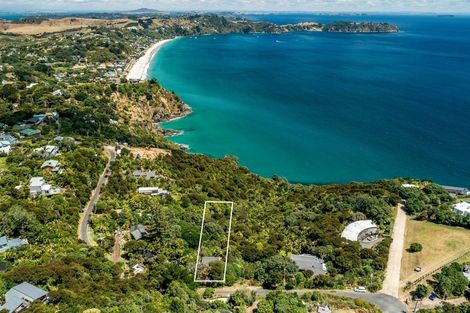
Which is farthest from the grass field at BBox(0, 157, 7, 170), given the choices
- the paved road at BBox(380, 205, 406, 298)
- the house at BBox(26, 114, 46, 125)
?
the paved road at BBox(380, 205, 406, 298)

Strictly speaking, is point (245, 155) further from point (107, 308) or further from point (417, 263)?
point (107, 308)

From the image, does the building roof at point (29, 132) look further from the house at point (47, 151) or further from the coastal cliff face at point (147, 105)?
the coastal cliff face at point (147, 105)

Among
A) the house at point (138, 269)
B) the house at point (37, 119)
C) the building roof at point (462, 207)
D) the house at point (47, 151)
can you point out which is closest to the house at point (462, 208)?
the building roof at point (462, 207)

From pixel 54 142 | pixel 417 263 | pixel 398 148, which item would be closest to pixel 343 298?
pixel 417 263

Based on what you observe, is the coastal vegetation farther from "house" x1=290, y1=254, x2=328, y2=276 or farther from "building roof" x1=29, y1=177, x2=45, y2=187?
"building roof" x1=29, y1=177, x2=45, y2=187

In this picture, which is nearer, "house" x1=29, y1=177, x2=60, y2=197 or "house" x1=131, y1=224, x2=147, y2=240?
"house" x1=131, y1=224, x2=147, y2=240

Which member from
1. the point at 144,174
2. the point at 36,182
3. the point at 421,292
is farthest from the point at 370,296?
the point at 36,182
